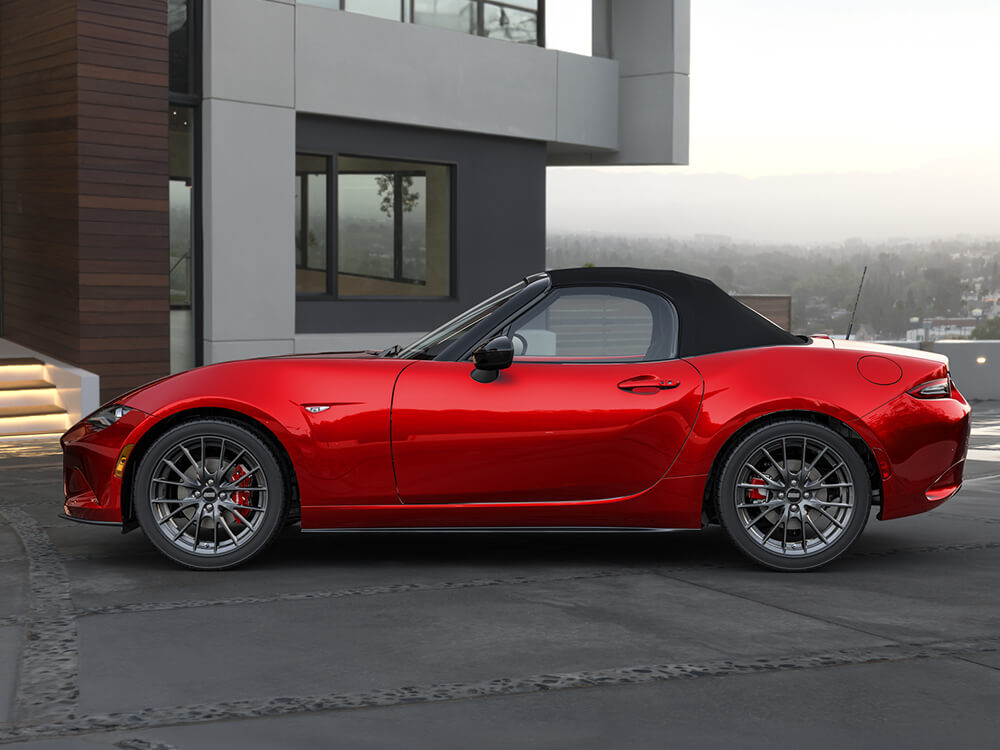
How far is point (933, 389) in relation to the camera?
6262mm

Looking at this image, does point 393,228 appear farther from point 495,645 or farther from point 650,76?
point 495,645

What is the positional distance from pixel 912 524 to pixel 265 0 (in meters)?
11.2

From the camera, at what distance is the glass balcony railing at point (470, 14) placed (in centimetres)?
1778

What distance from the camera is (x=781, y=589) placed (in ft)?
19.1

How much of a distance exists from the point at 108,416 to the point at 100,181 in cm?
839

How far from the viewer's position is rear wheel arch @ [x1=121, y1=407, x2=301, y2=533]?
20.0ft

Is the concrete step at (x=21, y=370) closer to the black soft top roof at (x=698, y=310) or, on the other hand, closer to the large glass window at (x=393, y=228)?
the large glass window at (x=393, y=228)

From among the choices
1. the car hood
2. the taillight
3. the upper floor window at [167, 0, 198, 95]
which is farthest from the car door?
the upper floor window at [167, 0, 198, 95]

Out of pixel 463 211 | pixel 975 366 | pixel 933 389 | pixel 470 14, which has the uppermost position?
pixel 470 14

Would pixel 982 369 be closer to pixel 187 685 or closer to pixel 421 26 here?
pixel 421 26

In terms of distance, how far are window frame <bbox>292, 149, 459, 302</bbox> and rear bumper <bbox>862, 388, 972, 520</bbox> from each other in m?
11.4

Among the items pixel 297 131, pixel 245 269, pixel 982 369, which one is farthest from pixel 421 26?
pixel 982 369

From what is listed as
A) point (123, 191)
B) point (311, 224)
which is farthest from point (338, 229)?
point (123, 191)

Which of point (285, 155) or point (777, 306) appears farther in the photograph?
point (777, 306)
